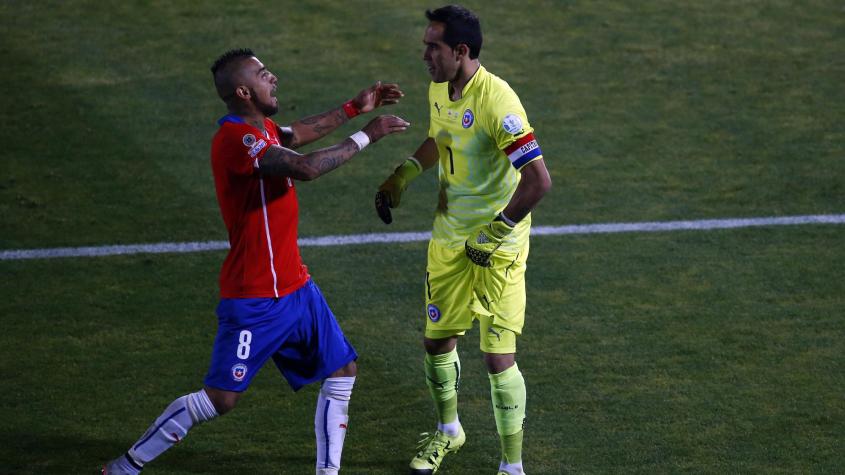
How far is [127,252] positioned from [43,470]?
320 cm

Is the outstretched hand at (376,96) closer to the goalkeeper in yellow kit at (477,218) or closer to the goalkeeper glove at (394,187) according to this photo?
the goalkeeper in yellow kit at (477,218)

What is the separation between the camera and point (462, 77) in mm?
6734

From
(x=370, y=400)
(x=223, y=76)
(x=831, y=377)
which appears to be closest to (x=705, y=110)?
(x=831, y=377)

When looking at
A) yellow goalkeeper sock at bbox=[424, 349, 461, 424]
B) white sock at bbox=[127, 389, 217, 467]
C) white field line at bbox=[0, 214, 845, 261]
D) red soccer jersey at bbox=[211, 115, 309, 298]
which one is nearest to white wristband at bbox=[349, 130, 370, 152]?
red soccer jersey at bbox=[211, 115, 309, 298]

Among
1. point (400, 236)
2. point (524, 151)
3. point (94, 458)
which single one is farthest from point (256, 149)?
point (400, 236)

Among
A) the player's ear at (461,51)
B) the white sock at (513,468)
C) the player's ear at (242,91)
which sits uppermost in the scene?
the player's ear at (461,51)

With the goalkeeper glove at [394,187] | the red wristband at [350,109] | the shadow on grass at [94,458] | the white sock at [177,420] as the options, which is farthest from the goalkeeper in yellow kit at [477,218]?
the white sock at [177,420]

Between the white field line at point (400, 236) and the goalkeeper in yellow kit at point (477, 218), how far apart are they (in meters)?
Answer: 3.26

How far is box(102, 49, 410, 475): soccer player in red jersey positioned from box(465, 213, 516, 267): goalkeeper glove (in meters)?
0.69

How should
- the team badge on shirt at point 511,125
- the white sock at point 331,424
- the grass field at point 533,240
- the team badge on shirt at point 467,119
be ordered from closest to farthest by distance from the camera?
1. the team badge on shirt at point 511,125
2. the white sock at point 331,424
3. the team badge on shirt at point 467,119
4. the grass field at point 533,240

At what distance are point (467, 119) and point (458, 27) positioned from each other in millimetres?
473

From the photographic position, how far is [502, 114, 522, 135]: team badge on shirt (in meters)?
6.45

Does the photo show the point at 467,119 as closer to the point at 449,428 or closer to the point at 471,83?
the point at 471,83

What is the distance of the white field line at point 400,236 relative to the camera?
9.98 m
